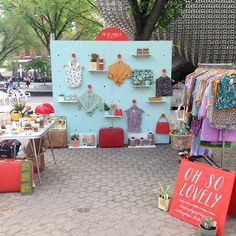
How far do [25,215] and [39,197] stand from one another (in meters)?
0.60

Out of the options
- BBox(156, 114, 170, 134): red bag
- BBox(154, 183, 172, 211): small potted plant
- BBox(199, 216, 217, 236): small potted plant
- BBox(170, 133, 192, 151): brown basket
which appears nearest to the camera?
BBox(199, 216, 217, 236): small potted plant

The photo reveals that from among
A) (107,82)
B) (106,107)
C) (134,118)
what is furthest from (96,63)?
(134,118)

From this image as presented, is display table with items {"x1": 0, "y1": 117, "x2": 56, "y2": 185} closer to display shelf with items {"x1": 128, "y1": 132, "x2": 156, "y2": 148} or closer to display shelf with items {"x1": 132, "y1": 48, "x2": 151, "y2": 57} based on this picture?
display shelf with items {"x1": 128, "y1": 132, "x2": 156, "y2": 148}

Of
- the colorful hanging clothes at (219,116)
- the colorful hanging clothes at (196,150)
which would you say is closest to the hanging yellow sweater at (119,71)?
the colorful hanging clothes at (196,150)

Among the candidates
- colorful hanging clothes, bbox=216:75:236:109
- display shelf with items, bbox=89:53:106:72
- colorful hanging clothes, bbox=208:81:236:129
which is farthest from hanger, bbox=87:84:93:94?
colorful hanging clothes, bbox=216:75:236:109

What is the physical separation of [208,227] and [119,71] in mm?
4849

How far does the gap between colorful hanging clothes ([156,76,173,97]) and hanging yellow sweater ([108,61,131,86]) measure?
78cm

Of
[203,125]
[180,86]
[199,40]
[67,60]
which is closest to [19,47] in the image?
[180,86]

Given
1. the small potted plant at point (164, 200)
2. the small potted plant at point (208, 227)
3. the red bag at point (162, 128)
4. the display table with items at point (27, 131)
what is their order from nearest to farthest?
1. the small potted plant at point (208, 227)
2. the small potted plant at point (164, 200)
3. the display table with items at point (27, 131)
4. the red bag at point (162, 128)

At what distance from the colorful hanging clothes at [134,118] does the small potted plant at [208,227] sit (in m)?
4.46

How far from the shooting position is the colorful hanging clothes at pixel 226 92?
4.86 meters

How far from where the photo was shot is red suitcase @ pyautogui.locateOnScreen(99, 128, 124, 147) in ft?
26.3

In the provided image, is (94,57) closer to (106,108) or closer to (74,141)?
(106,108)

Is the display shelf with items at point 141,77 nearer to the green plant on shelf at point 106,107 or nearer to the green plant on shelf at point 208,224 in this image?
the green plant on shelf at point 106,107
